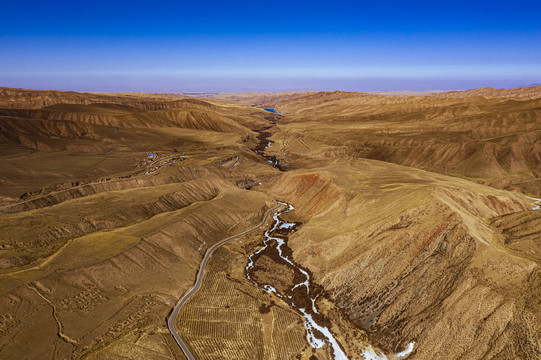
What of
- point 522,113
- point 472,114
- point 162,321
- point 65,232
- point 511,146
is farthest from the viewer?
point 472,114

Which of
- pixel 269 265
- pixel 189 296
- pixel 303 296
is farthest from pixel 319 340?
pixel 189 296

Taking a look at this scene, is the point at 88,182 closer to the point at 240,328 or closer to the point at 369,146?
the point at 240,328

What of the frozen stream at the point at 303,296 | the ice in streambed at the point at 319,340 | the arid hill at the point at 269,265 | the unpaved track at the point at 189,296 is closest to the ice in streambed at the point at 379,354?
the frozen stream at the point at 303,296

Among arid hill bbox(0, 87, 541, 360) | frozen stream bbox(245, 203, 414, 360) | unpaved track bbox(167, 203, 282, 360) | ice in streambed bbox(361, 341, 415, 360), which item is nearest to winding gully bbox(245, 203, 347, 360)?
frozen stream bbox(245, 203, 414, 360)

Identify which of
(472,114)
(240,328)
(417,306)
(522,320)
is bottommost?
(240,328)

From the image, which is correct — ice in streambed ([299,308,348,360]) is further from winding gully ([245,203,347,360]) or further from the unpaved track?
the unpaved track

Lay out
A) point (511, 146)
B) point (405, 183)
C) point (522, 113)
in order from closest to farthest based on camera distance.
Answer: point (405, 183)
point (511, 146)
point (522, 113)

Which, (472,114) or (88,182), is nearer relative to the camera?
(88,182)

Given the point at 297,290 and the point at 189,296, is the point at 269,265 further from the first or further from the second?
the point at 189,296

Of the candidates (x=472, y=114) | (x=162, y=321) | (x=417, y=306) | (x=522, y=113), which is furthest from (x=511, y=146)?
(x=162, y=321)
